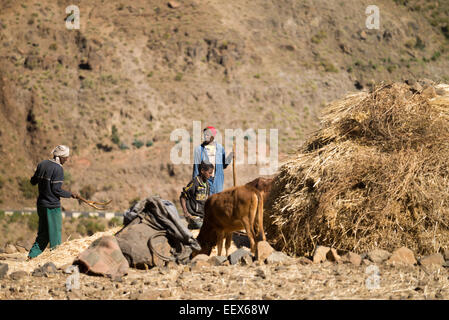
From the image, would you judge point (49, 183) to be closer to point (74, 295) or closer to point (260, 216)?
point (260, 216)

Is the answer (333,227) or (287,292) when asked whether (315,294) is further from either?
(333,227)

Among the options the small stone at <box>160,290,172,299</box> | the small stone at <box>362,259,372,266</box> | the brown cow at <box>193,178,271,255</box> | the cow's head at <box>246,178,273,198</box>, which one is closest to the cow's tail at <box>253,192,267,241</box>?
the brown cow at <box>193,178,271,255</box>

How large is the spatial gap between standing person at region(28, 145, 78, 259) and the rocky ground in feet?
5.94

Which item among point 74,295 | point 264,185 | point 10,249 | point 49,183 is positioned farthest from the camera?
point 10,249

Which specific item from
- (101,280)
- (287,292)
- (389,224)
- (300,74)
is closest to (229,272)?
(287,292)

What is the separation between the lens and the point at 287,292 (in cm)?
451

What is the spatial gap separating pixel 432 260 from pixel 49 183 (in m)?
5.00

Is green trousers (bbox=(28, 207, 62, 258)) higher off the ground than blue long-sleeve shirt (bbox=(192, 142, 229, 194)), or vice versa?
blue long-sleeve shirt (bbox=(192, 142, 229, 194))

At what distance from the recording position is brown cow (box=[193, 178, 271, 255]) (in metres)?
6.19

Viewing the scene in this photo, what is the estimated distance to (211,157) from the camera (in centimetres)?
888

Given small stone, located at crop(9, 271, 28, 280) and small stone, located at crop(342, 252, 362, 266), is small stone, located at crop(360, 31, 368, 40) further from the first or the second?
small stone, located at crop(9, 271, 28, 280)

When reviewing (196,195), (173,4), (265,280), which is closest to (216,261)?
(265,280)

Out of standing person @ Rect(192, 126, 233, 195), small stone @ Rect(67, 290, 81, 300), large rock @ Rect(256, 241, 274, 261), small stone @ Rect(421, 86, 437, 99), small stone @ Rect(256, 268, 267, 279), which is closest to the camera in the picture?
small stone @ Rect(67, 290, 81, 300)

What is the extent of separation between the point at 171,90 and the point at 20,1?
1440 cm
